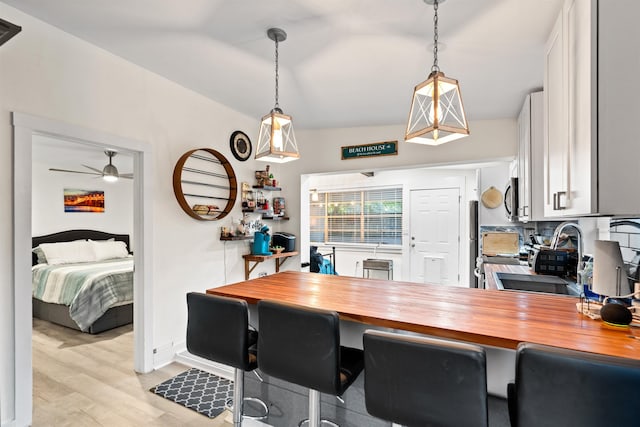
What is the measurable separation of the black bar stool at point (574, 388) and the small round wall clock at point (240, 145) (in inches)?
129

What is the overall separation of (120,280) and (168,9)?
127 inches

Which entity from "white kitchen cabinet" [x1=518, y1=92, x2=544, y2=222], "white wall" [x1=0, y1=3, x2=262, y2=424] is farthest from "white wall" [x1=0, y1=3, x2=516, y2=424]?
"white kitchen cabinet" [x1=518, y1=92, x2=544, y2=222]

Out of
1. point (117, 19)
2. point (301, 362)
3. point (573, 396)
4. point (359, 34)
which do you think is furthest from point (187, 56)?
point (573, 396)

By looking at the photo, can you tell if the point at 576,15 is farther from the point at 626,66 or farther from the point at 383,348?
the point at 383,348

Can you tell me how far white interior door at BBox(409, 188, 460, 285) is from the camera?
554cm

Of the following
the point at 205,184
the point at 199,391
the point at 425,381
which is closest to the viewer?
the point at 425,381

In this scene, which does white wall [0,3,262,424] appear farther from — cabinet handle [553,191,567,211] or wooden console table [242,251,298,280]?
cabinet handle [553,191,567,211]

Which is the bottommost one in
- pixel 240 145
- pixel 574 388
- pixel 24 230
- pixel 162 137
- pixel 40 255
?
pixel 40 255

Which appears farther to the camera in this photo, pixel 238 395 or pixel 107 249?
pixel 107 249

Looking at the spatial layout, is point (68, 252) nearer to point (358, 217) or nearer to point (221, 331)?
point (221, 331)

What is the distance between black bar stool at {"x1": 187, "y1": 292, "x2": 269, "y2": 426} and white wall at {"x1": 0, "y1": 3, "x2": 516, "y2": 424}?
1243mm

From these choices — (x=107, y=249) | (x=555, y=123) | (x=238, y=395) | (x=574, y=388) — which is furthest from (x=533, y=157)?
(x=107, y=249)

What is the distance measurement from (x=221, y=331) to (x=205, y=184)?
Answer: 204 centimetres

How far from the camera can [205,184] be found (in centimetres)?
320
